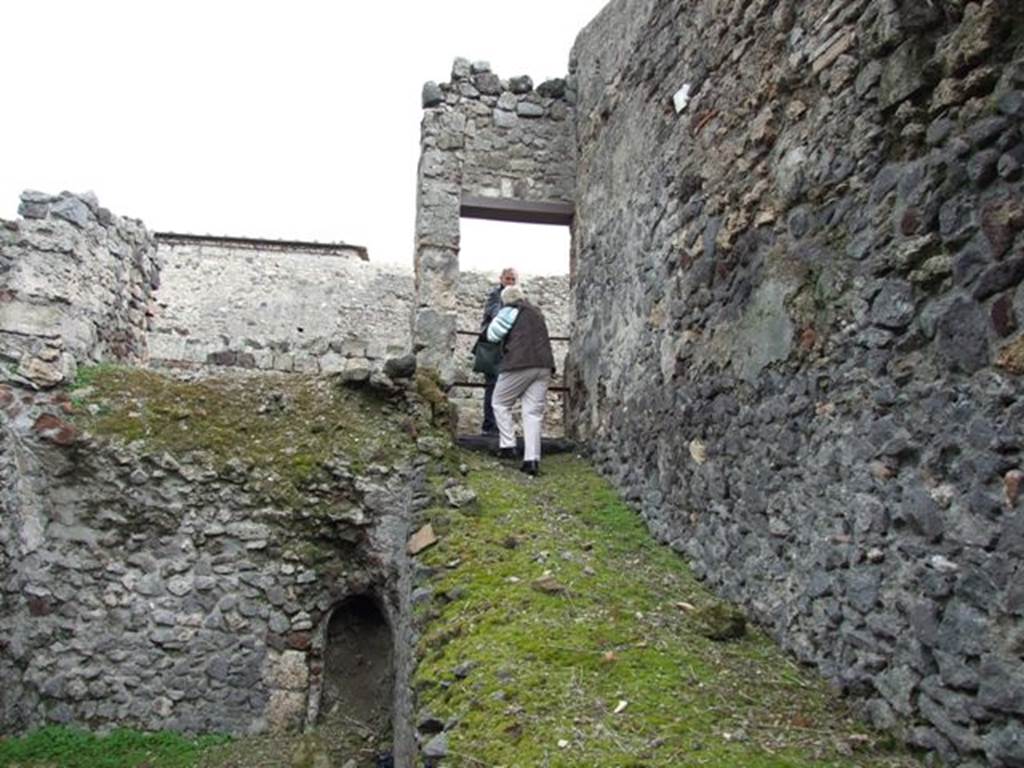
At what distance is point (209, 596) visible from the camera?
248 inches

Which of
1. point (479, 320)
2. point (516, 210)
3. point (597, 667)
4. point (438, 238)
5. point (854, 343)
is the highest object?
point (516, 210)

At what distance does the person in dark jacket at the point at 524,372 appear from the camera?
7.28 m

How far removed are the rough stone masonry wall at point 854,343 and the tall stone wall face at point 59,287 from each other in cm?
443

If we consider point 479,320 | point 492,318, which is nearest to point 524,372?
point 492,318

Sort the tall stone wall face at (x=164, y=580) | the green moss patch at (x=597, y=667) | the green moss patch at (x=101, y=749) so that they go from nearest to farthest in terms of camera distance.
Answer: the green moss patch at (x=597, y=667), the green moss patch at (x=101, y=749), the tall stone wall face at (x=164, y=580)

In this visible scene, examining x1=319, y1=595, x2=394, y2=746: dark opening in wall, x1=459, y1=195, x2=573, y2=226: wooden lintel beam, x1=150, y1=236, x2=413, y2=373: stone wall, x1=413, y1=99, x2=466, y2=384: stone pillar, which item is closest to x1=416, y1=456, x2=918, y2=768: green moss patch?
x1=319, y1=595, x2=394, y2=746: dark opening in wall

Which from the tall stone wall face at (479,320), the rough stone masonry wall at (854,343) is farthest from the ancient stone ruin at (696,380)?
the tall stone wall face at (479,320)

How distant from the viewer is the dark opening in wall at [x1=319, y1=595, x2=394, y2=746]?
6.28 meters

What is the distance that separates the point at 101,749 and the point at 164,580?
1.16m

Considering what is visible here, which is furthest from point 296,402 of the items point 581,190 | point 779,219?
point 779,219

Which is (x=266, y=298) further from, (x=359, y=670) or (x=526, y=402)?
(x=359, y=670)

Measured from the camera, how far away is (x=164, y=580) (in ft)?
20.6

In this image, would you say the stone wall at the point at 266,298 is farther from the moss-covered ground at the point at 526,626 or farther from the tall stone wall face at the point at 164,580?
the tall stone wall face at the point at 164,580

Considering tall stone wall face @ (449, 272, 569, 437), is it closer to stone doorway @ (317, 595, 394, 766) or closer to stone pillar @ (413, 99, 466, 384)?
stone pillar @ (413, 99, 466, 384)
